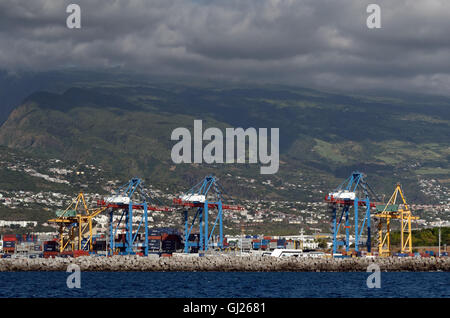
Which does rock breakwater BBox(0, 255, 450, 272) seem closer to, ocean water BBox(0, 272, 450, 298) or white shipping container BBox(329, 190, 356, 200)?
ocean water BBox(0, 272, 450, 298)

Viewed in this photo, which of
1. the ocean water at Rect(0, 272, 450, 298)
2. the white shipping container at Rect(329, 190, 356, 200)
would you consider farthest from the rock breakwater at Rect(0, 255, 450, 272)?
the white shipping container at Rect(329, 190, 356, 200)

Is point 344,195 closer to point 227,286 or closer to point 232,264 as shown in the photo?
point 232,264

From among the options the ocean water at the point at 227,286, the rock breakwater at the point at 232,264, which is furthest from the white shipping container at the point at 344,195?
the ocean water at the point at 227,286

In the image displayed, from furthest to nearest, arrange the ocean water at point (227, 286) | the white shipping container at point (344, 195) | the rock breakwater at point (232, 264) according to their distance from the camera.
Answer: the white shipping container at point (344, 195), the rock breakwater at point (232, 264), the ocean water at point (227, 286)

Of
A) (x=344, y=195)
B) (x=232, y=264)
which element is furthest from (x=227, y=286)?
(x=344, y=195)

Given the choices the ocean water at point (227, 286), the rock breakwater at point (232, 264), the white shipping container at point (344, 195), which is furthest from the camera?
the white shipping container at point (344, 195)

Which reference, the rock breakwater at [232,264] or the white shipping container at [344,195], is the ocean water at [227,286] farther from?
the white shipping container at [344,195]
